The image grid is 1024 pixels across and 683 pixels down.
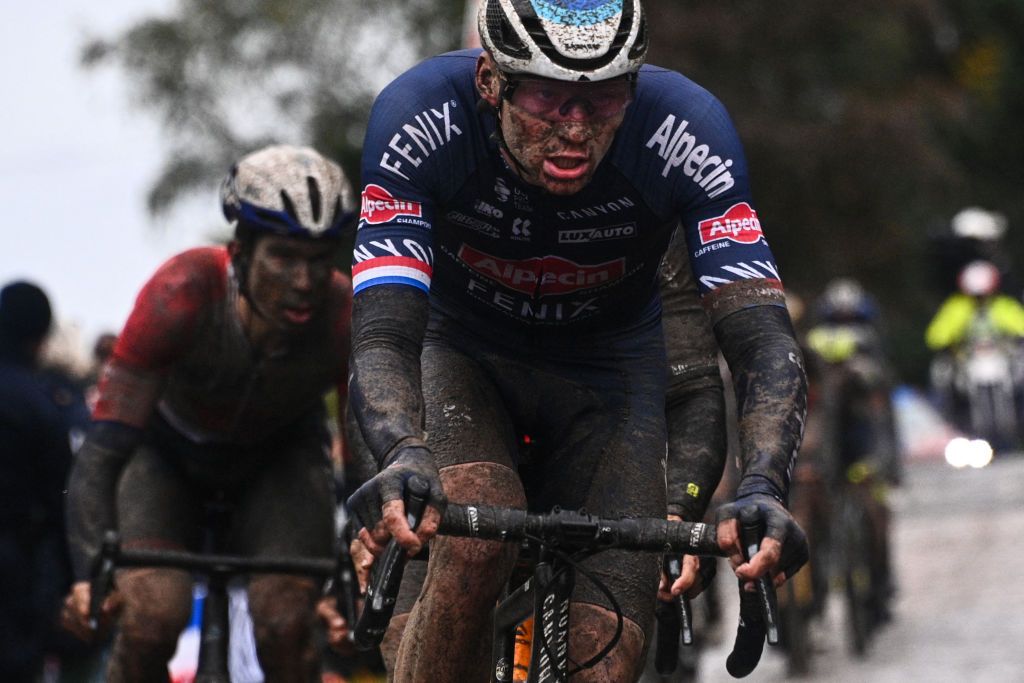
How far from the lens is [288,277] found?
288 inches

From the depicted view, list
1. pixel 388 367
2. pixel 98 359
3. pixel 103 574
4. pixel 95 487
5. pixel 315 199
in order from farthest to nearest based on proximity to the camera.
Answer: pixel 98 359
pixel 315 199
pixel 95 487
pixel 103 574
pixel 388 367

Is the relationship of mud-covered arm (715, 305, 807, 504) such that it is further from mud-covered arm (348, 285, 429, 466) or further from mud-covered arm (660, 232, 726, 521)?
mud-covered arm (660, 232, 726, 521)

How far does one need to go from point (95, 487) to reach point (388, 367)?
2552 millimetres

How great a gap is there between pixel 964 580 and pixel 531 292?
1303 cm

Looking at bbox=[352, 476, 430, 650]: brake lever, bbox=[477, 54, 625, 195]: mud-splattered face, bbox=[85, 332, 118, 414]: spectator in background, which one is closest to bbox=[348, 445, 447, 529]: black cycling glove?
bbox=[352, 476, 430, 650]: brake lever

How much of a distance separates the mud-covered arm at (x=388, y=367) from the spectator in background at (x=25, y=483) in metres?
4.97

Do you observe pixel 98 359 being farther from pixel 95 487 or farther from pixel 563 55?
pixel 563 55

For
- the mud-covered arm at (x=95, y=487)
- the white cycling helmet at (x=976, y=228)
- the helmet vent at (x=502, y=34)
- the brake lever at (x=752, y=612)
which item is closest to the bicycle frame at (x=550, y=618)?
the brake lever at (x=752, y=612)

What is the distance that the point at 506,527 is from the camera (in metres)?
4.55

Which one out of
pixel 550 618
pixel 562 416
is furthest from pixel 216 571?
pixel 550 618

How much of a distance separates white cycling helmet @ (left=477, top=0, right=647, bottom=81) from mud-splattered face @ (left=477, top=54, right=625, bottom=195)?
0.09m

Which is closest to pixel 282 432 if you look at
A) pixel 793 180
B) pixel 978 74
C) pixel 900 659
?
pixel 900 659

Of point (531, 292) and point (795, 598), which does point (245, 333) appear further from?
point (795, 598)

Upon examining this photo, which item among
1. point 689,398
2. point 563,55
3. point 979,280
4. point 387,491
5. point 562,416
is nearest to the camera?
point 387,491
